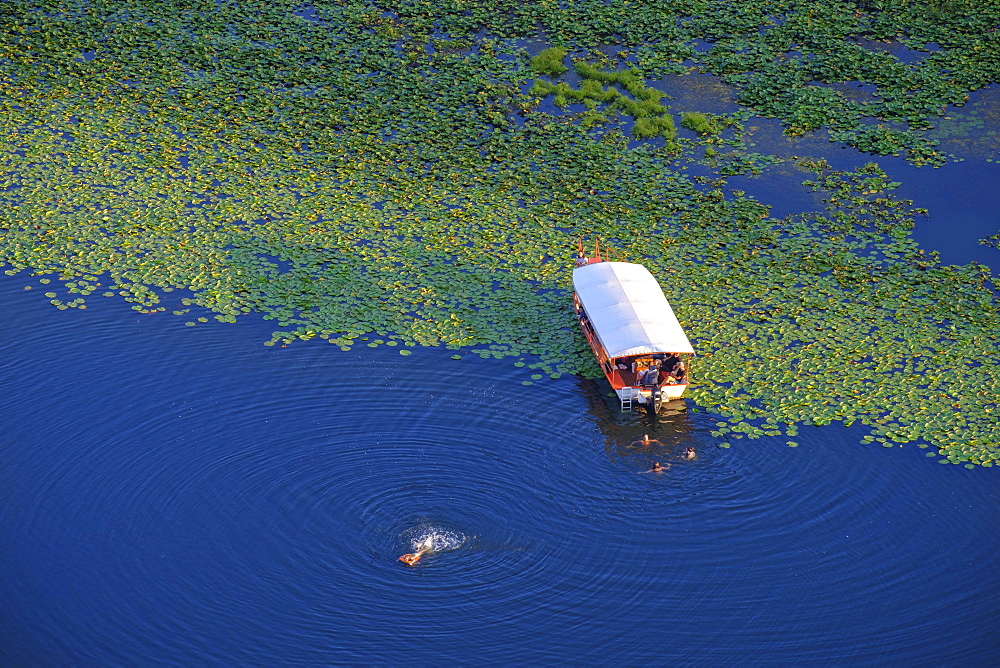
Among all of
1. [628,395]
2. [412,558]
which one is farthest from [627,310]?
[412,558]

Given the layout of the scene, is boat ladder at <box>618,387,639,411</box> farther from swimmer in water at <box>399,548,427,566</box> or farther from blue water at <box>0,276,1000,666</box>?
swimmer in water at <box>399,548,427,566</box>

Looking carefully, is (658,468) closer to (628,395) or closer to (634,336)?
(628,395)

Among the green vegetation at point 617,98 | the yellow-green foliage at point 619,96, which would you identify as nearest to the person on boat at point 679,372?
the green vegetation at point 617,98

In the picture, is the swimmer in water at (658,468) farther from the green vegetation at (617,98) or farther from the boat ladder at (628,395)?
the green vegetation at (617,98)

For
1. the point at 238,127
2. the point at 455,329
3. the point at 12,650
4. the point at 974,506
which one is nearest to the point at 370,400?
the point at 455,329

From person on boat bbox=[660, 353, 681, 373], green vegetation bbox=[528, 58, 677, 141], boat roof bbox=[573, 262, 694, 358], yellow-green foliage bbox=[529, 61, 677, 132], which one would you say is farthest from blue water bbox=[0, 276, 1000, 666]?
yellow-green foliage bbox=[529, 61, 677, 132]

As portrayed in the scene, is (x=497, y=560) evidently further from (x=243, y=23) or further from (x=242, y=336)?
(x=243, y=23)
